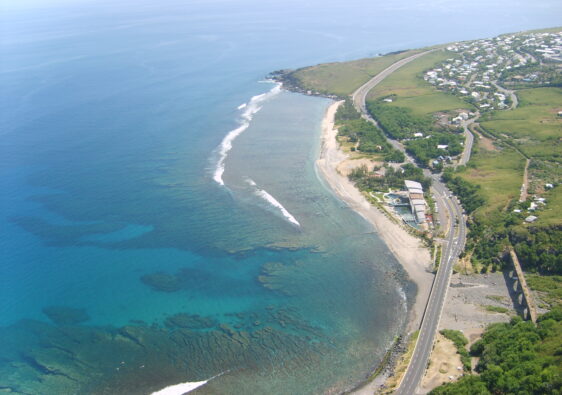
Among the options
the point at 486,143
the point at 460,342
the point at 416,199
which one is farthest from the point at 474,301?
the point at 486,143

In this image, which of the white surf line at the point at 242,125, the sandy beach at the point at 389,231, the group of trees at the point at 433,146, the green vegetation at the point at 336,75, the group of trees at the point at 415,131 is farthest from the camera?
the green vegetation at the point at 336,75

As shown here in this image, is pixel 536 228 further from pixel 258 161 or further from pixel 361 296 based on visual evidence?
pixel 258 161

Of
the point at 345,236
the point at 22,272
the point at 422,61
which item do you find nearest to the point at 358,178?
the point at 345,236

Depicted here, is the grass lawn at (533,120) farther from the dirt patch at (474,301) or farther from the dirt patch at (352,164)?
the dirt patch at (474,301)

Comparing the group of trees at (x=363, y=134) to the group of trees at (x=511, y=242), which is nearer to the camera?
the group of trees at (x=511, y=242)

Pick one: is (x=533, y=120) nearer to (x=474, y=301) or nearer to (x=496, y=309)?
(x=474, y=301)

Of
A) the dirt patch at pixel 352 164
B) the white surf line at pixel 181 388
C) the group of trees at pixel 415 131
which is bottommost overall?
the white surf line at pixel 181 388

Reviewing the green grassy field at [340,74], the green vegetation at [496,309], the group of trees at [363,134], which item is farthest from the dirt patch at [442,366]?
the green grassy field at [340,74]
